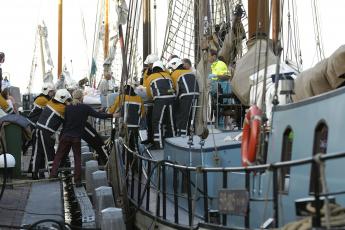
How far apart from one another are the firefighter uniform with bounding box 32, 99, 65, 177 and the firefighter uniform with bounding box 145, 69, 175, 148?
1.98 metres

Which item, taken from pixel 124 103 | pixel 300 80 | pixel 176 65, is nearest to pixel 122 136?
pixel 124 103

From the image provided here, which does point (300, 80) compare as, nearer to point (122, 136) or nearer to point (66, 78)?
point (122, 136)

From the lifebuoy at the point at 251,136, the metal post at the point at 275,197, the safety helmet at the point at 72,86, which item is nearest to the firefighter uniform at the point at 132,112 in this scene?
the safety helmet at the point at 72,86

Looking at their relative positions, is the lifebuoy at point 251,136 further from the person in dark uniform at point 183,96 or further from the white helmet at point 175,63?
the white helmet at point 175,63

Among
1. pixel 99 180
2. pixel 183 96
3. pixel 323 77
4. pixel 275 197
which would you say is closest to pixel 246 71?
pixel 323 77

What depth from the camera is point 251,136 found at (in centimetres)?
615

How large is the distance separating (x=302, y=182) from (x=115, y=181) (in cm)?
564

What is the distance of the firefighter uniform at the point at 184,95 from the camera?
1223 centimetres

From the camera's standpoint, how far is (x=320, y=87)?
701 centimetres

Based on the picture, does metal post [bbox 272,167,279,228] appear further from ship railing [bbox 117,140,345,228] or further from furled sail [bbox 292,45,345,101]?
furled sail [bbox 292,45,345,101]

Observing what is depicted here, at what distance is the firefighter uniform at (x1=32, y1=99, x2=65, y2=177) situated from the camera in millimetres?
13594

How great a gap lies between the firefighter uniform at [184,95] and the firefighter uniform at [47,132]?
250 cm

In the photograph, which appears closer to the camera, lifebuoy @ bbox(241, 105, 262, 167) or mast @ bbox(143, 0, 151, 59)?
lifebuoy @ bbox(241, 105, 262, 167)

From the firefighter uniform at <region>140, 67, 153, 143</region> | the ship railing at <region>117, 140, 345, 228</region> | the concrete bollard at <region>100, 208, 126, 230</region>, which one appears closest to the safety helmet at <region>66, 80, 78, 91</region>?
the firefighter uniform at <region>140, 67, 153, 143</region>
